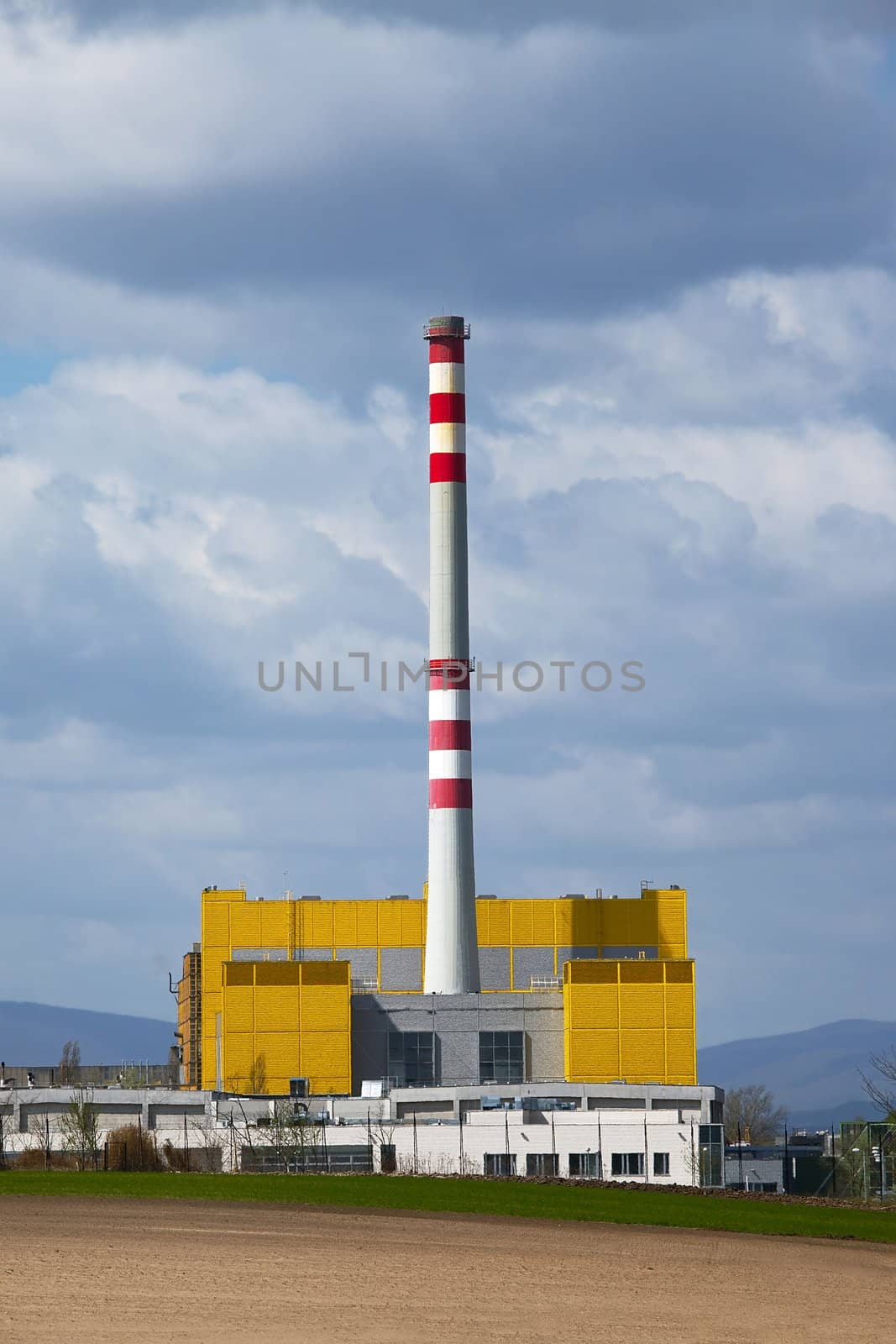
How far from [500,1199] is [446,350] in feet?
171

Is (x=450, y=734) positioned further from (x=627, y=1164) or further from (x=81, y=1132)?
(x=81, y=1132)

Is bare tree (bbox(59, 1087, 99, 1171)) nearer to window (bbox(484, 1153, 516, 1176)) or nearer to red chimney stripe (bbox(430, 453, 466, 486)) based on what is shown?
window (bbox(484, 1153, 516, 1176))

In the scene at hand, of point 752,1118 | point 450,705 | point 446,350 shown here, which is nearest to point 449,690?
point 450,705

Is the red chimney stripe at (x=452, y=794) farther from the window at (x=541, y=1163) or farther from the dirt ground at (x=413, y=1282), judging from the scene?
the dirt ground at (x=413, y=1282)

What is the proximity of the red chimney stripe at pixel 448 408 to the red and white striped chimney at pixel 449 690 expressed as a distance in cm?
4

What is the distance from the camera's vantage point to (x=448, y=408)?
85.1 m

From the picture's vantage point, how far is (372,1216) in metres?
35.0

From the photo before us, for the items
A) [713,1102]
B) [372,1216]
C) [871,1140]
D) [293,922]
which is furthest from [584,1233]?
[293,922]

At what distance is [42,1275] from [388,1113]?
2064 inches

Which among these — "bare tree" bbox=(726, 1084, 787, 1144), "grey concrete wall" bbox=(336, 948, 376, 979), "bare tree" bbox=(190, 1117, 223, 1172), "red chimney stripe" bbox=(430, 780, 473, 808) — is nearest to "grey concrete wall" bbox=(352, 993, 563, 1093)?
"grey concrete wall" bbox=(336, 948, 376, 979)

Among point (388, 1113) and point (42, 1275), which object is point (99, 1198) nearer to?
point (42, 1275)

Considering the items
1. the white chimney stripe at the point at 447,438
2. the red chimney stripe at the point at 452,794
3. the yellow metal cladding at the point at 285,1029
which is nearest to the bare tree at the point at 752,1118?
the yellow metal cladding at the point at 285,1029

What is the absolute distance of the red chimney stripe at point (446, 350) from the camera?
86125 millimetres

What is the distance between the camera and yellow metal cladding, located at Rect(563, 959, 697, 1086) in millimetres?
87125
